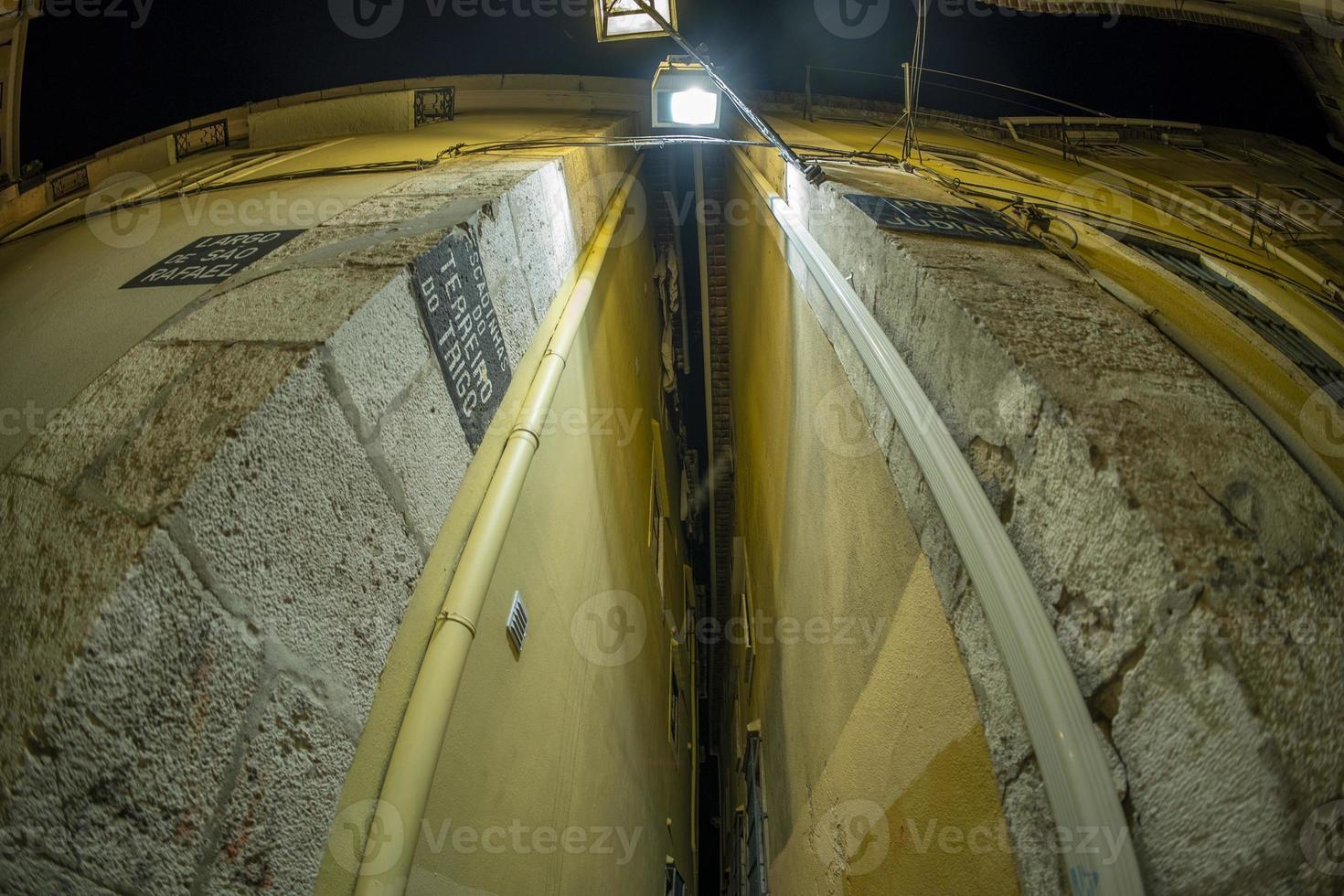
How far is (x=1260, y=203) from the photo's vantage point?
5219 mm

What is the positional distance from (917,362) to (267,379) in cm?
164

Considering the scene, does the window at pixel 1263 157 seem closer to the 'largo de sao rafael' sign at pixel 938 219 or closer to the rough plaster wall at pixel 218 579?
the 'largo de sao rafael' sign at pixel 938 219

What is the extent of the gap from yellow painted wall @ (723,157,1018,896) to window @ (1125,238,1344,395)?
1.84m

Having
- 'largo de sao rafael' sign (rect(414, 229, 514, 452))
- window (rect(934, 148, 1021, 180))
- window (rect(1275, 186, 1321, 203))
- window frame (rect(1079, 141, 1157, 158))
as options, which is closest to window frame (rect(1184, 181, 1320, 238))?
window (rect(1275, 186, 1321, 203))

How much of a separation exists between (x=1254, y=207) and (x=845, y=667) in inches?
241

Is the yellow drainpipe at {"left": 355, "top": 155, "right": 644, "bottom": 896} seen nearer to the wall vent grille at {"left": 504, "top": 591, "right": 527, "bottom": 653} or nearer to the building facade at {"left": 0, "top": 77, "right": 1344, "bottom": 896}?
the building facade at {"left": 0, "top": 77, "right": 1344, "bottom": 896}

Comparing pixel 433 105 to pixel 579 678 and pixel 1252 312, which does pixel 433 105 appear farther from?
pixel 1252 312

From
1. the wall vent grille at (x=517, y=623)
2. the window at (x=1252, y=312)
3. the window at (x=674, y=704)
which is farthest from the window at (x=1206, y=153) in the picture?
the wall vent grille at (x=517, y=623)

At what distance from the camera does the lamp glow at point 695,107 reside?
11.9ft

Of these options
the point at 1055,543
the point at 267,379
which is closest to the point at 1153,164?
the point at 1055,543

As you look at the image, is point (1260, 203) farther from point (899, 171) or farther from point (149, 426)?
point (149, 426)

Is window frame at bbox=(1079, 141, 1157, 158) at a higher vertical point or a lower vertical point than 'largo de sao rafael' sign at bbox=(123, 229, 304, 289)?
higher

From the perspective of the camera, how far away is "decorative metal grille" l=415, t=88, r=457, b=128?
5684mm

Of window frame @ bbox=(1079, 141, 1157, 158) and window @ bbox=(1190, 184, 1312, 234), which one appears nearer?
A: window @ bbox=(1190, 184, 1312, 234)
